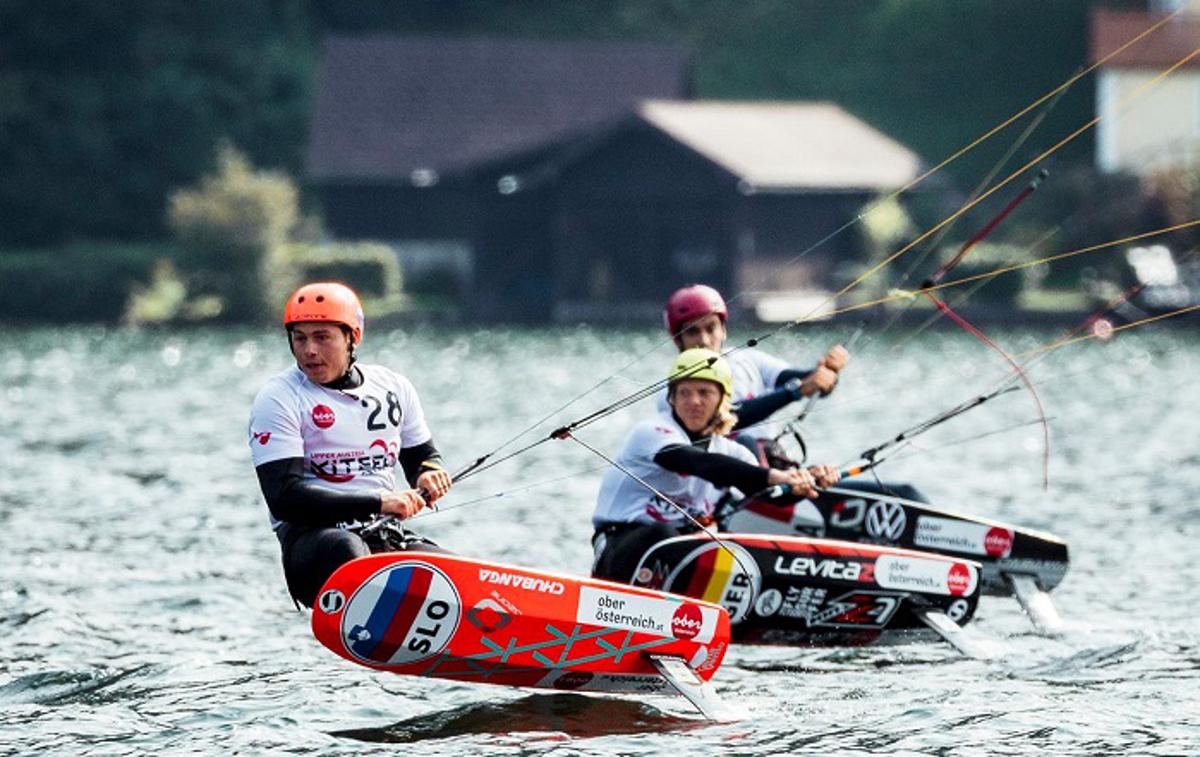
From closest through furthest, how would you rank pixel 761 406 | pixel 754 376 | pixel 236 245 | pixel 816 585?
pixel 816 585, pixel 761 406, pixel 754 376, pixel 236 245

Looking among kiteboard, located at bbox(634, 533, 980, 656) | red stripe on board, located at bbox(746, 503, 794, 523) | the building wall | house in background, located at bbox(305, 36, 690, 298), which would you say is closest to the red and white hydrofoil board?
kiteboard, located at bbox(634, 533, 980, 656)

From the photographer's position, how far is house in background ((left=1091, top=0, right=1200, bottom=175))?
260 ft

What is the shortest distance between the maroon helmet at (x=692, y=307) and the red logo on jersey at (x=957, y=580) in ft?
7.37

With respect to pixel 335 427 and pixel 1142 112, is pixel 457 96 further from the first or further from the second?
pixel 335 427

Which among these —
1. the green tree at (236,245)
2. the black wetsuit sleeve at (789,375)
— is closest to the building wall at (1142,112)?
the green tree at (236,245)

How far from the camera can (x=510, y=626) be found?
38.4ft

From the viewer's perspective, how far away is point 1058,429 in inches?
1313

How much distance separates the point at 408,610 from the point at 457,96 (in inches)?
2669

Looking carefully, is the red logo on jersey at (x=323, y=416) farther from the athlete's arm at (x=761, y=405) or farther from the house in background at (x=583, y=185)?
the house in background at (x=583, y=185)

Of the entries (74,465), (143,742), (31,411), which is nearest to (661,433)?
(143,742)

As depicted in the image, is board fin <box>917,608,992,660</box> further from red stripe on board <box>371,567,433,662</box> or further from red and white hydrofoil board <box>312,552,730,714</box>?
red stripe on board <box>371,567,433,662</box>

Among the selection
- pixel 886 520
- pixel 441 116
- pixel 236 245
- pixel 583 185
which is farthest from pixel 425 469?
pixel 441 116

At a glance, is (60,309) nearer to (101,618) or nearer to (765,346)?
(765,346)

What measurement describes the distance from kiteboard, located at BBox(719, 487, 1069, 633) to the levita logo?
3.05 meters
